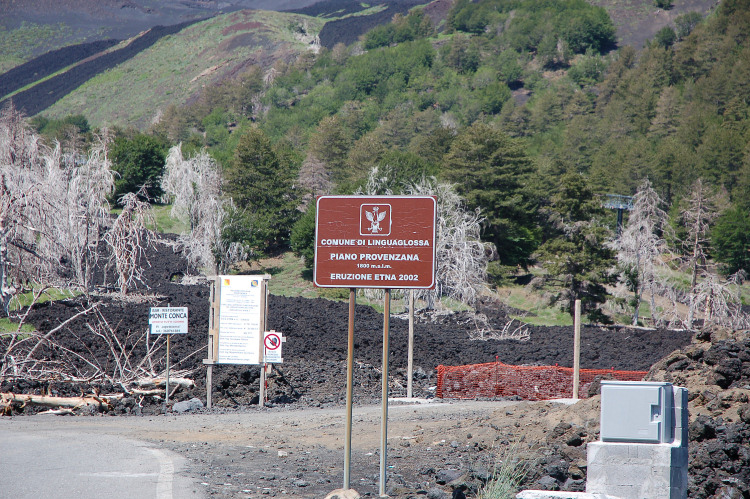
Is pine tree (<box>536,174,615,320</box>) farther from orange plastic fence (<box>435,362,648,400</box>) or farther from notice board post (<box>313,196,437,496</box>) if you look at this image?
notice board post (<box>313,196,437,496</box>)

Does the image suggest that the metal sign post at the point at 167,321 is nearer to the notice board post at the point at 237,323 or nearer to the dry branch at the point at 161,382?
the notice board post at the point at 237,323

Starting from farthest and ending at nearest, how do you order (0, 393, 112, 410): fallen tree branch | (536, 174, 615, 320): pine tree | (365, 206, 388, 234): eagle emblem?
(536, 174, 615, 320): pine tree < (0, 393, 112, 410): fallen tree branch < (365, 206, 388, 234): eagle emblem

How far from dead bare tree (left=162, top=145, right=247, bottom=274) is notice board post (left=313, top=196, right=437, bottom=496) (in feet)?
112

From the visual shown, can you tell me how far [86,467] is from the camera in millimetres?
8648

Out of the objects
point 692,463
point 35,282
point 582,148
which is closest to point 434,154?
point 582,148

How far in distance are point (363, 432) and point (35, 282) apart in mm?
17807

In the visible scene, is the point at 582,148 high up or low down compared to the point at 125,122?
down

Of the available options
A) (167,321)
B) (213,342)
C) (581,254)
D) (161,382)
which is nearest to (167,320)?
(167,321)

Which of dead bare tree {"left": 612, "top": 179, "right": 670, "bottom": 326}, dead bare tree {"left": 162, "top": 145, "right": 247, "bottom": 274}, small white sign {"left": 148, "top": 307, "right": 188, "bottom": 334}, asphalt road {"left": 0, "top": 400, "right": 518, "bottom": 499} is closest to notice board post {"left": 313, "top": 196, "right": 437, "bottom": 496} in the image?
asphalt road {"left": 0, "top": 400, "right": 518, "bottom": 499}

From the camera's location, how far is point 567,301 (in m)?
46.4

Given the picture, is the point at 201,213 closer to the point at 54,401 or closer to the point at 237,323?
the point at 237,323

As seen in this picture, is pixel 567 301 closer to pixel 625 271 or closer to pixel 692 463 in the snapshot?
pixel 625 271

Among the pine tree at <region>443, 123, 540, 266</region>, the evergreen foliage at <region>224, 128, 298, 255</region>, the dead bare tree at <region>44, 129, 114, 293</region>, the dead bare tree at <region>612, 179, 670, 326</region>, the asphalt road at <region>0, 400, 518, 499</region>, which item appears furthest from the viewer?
the pine tree at <region>443, 123, 540, 266</region>

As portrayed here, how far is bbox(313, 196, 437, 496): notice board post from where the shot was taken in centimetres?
764
